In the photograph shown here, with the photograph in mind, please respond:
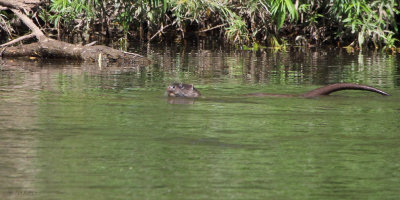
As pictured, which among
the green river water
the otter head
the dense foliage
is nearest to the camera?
the green river water

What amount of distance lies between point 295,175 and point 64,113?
373 centimetres

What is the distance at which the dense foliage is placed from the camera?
61.3 ft

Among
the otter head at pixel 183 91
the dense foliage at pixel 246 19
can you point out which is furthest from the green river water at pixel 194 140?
the dense foliage at pixel 246 19

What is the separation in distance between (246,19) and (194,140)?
15.0 metres

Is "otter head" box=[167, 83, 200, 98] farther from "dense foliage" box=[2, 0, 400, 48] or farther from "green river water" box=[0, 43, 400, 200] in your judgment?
"dense foliage" box=[2, 0, 400, 48]

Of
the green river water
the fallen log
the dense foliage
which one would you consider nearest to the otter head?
the green river water

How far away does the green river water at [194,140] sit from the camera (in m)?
5.59

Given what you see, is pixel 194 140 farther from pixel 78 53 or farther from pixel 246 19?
pixel 246 19

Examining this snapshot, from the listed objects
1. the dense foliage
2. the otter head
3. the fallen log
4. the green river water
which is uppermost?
the dense foliage

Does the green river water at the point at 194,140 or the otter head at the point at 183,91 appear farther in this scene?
the otter head at the point at 183,91

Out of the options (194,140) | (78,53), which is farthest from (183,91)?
(78,53)

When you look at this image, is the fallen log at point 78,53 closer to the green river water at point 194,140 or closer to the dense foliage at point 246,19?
the dense foliage at point 246,19

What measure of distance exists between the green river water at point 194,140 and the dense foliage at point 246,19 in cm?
550

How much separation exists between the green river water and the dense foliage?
5.50 meters
